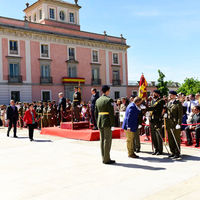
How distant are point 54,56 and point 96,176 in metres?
29.6

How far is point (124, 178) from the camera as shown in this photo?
17.5 ft

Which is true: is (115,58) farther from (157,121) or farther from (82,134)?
(157,121)

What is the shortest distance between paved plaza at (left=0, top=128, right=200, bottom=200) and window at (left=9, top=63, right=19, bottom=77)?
23.5 meters

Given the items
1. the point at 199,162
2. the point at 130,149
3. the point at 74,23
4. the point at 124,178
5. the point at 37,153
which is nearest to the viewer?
the point at 124,178

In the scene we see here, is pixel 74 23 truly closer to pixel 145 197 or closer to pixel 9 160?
pixel 9 160

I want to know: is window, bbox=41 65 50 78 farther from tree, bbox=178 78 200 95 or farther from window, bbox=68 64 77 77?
tree, bbox=178 78 200 95

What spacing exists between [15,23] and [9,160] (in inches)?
1033

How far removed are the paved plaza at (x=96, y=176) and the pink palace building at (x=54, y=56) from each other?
2370 centimetres

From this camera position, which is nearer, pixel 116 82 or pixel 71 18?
pixel 71 18

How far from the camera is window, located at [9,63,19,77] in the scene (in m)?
30.0

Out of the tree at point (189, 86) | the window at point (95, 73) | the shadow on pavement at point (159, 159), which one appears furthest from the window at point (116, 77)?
the shadow on pavement at point (159, 159)

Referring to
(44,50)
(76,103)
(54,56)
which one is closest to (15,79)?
(44,50)

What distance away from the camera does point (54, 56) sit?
33.6 meters

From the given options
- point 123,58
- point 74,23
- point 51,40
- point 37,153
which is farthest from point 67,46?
point 37,153
